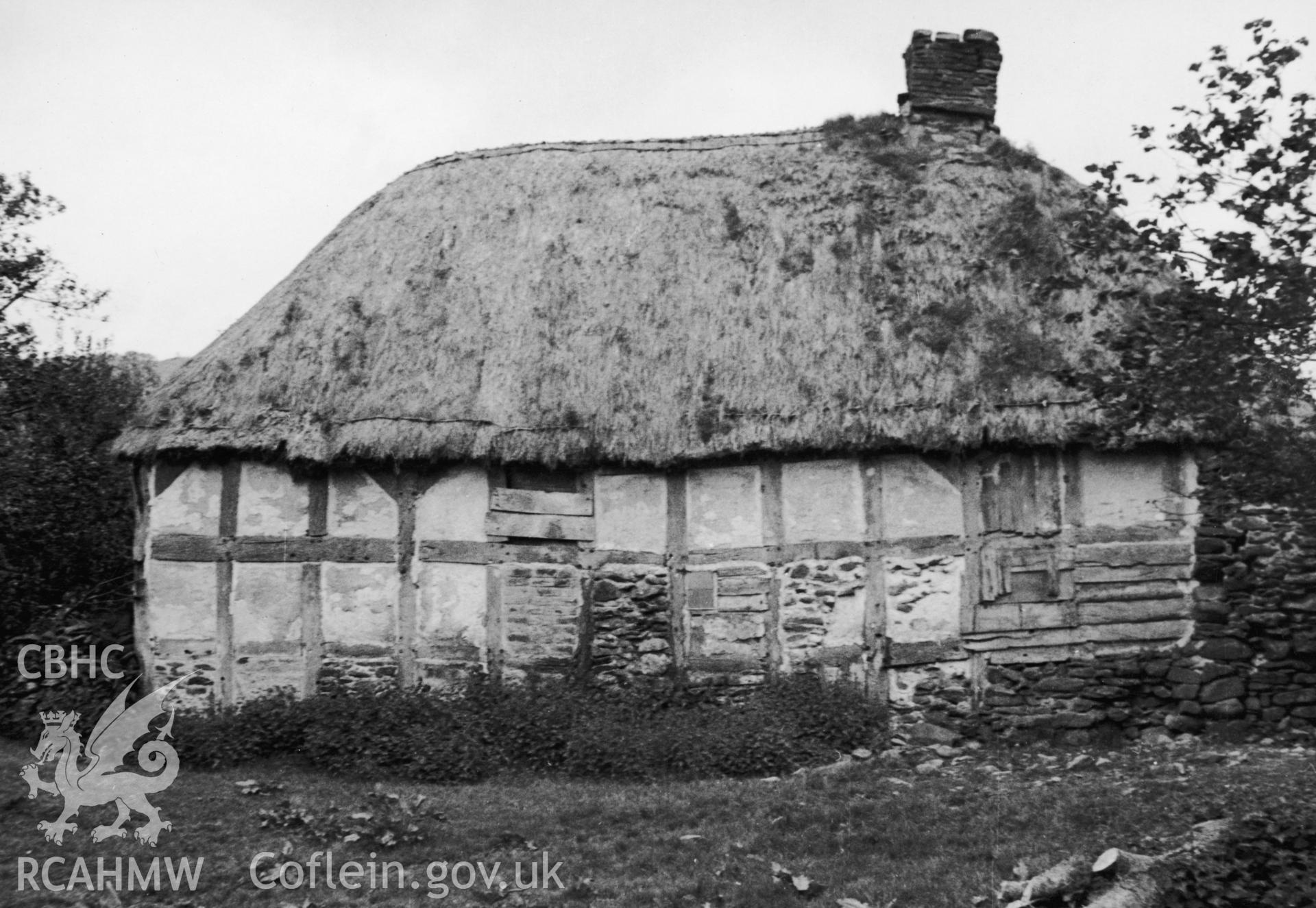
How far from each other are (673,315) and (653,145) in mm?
3032

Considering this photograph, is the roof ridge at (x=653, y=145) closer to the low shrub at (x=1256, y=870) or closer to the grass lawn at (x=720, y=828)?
the grass lawn at (x=720, y=828)

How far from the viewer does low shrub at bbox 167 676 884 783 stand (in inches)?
418

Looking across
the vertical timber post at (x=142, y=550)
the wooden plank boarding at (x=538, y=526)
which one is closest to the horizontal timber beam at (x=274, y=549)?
the vertical timber post at (x=142, y=550)

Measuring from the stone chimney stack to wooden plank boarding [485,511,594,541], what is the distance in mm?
6302

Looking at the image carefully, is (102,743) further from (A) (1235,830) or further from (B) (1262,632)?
(B) (1262,632)

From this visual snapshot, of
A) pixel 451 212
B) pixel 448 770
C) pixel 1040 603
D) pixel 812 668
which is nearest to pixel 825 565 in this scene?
pixel 812 668

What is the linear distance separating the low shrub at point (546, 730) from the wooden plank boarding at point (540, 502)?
155cm

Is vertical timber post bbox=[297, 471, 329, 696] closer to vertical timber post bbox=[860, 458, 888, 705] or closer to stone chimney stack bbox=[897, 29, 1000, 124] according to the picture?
vertical timber post bbox=[860, 458, 888, 705]

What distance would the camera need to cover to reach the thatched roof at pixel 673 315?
11.7 m

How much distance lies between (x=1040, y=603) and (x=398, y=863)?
20.3ft

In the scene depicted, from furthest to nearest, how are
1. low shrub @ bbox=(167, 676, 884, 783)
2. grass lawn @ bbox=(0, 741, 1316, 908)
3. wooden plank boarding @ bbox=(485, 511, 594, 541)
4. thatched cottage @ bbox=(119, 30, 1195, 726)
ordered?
wooden plank boarding @ bbox=(485, 511, 594, 541) → thatched cottage @ bbox=(119, 30, 1195, 726) → low shrub @ bbox=(167, 676, 884, 783) → grass lawn @ bbox=(0, 741, 1316, 908)

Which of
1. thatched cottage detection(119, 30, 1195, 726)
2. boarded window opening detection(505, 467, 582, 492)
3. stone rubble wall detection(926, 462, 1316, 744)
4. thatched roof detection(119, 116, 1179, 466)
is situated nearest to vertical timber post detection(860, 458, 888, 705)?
thatched cottage detection(119, 30, 1195, 726)

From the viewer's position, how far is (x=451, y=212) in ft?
46.3

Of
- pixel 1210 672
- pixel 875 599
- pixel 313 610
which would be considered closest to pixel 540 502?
pixel 313 610
